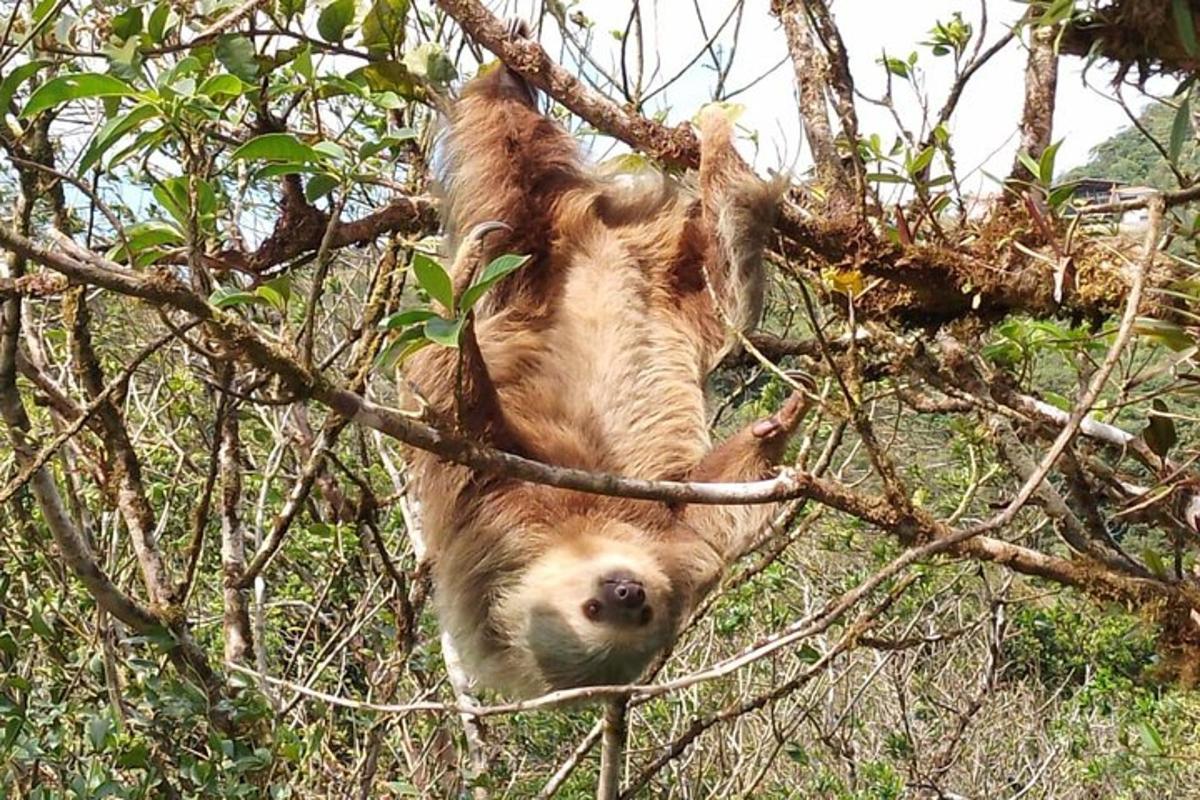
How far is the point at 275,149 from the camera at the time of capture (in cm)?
Result: 239

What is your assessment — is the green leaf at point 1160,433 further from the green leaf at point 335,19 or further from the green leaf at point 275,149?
the green leaf at point 335,19

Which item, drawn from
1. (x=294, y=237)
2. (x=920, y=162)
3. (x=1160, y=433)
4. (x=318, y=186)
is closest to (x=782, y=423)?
(x=920, y=162)

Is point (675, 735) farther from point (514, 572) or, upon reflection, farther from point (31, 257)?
point (31, 257)

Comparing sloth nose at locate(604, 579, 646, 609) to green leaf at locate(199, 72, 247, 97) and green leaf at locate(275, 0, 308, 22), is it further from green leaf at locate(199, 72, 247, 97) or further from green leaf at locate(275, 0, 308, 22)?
green leaf at locate(199, 72, 247, 97)

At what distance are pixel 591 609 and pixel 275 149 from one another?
2.46m

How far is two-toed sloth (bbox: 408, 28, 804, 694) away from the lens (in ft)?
14.3

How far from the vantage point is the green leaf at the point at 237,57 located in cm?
292

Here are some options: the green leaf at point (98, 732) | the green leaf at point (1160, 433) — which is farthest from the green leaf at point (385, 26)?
the green leaf at point (1160, 433)

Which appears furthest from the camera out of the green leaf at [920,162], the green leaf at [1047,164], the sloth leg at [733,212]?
the sloth leg at [733,212]

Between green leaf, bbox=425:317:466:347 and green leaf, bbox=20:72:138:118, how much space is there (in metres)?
0.82

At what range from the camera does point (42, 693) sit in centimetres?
477

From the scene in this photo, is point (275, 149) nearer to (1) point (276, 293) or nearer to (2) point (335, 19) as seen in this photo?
(1) point (276, 293)

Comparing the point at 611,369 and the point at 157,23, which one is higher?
the point at 157,23

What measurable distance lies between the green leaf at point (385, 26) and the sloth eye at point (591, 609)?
2113mm
